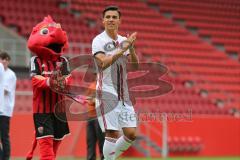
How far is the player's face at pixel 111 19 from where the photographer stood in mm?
8445

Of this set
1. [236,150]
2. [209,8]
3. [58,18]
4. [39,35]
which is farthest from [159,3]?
[39,35]

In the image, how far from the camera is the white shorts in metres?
8.51

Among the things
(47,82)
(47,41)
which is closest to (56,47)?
(47,41)

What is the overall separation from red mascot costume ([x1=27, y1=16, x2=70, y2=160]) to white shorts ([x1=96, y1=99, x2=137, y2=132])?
0.85 m

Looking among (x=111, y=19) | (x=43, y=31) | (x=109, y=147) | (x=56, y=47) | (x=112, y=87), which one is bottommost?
(x=109, y=147)

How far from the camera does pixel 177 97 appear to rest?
19.4 meters

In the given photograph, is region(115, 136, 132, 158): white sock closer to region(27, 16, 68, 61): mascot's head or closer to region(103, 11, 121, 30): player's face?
region(103, 11, 121, 30): player's face

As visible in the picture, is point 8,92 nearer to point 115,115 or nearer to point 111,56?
point 115,115

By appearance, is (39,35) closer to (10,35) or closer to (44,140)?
(44,140)

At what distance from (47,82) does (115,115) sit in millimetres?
1391

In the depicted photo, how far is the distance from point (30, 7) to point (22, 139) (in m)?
6.84

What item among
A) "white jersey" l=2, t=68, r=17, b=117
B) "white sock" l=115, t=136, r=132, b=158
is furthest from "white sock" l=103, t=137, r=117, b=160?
"white jersey" l=2, t=68, r=17, b=117

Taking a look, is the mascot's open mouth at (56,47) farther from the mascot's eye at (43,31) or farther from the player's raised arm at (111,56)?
the player's raised arm at (111,56)

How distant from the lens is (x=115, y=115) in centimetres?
851
